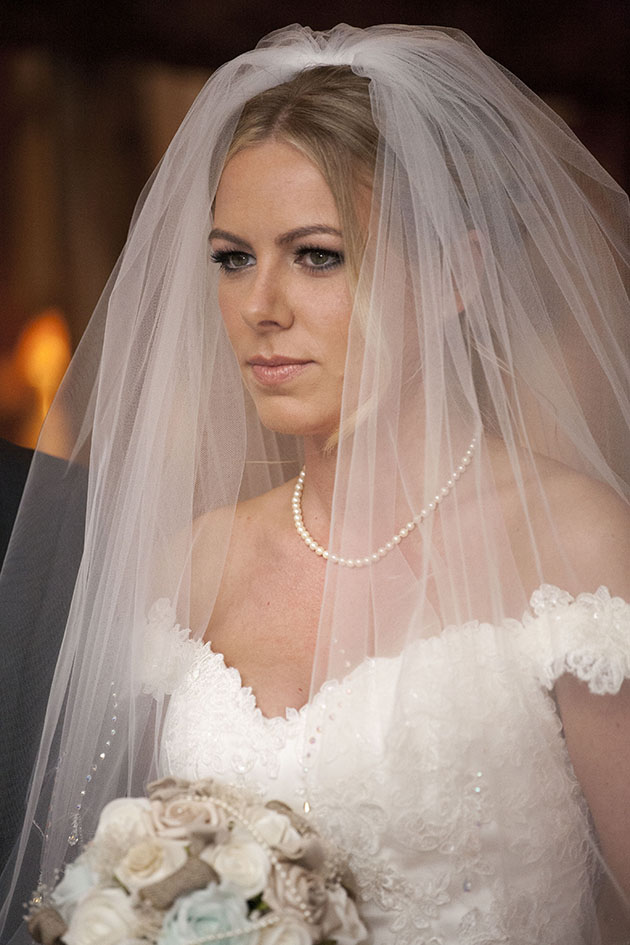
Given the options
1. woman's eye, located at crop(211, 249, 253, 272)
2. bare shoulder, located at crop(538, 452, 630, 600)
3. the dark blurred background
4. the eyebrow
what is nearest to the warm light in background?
the dark blurred background

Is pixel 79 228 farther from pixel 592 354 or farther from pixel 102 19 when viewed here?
pixel 592 354

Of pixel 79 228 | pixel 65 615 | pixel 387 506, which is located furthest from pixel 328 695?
pixel 79 228

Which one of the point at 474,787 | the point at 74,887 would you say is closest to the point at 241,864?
the point at 74,887

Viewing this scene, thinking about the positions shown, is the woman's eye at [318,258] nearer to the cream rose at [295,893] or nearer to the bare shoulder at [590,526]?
the bare shoulder at [590,526]

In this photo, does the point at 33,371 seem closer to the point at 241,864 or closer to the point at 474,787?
the point at 474,787

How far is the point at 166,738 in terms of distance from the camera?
1.62m

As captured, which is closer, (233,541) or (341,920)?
(341,920)

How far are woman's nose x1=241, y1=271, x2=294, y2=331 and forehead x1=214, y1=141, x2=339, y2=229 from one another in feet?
0.26

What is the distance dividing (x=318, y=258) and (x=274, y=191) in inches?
4.7

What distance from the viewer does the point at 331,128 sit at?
5.18 feet

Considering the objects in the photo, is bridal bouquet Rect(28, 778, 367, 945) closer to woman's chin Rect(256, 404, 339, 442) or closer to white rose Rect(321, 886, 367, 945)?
white rose Rect(321, 886, 367, 945)

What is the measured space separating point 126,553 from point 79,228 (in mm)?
2106

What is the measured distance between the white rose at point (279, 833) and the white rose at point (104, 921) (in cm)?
15

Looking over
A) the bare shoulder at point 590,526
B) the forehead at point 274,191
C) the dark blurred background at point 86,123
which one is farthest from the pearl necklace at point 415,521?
the dark blurred background at point 86,123
